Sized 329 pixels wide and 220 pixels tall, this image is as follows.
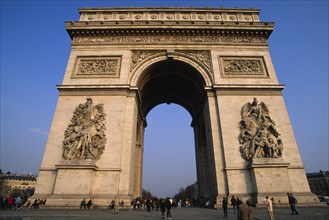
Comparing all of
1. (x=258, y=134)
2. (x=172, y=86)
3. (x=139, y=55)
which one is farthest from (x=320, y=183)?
(x=139, y=55)

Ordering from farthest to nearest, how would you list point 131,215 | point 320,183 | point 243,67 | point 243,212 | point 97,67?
1. point 320,183
2. point 243,67
3. point 97,67
4. point 131,215
5. point 243,212

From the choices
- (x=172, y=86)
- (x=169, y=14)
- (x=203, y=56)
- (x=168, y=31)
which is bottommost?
(x=203, y=56)

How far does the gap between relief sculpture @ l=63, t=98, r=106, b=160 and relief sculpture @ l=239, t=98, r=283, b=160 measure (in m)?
9.87

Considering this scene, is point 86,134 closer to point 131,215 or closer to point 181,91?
point 131,215

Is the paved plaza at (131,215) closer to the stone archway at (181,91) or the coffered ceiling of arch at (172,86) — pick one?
the stone archway at (181,91)

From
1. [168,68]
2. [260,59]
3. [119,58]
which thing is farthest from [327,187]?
[119,58]

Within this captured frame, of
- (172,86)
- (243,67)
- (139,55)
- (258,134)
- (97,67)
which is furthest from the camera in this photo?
(172,86)

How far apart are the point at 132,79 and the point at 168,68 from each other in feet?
13.9

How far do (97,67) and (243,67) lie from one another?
12.3m

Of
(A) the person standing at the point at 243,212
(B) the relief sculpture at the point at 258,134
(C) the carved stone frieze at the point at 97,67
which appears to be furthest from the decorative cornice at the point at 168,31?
(A) the person standing at the point at 243,212

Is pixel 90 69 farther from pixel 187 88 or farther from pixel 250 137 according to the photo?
pixel 250 137

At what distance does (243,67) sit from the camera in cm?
1784

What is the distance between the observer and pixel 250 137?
14742mm

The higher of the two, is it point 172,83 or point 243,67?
point 172,83
